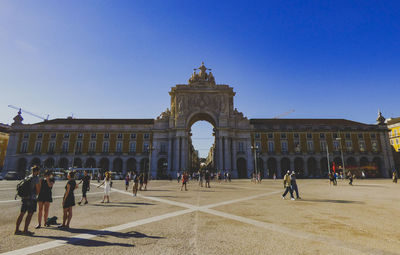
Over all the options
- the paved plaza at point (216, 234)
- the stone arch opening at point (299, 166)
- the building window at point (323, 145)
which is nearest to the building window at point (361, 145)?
the building window at point (323, 145)

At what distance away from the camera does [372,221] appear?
6.34m

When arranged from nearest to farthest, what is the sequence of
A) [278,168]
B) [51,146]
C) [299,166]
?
[278,168]
[51,146]
[299,166]

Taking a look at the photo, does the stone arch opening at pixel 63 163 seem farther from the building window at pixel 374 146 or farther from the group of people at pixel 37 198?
the building window at pixel 374 146

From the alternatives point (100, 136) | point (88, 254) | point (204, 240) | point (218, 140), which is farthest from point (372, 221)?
point (100, 136)

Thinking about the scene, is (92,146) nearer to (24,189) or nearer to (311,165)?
(24,189)

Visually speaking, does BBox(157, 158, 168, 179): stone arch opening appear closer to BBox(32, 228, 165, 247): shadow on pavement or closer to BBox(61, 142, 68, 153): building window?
BBox(61, 142, 68, 153): building window

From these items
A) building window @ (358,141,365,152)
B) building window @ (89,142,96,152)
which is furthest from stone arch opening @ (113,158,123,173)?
building window @ (358,141,365,152)

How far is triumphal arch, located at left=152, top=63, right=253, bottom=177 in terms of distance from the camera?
150 ft

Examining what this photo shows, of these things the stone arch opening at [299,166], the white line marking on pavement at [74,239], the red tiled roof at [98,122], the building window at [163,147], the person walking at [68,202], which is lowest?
the white line marking on pavement at [74,239]

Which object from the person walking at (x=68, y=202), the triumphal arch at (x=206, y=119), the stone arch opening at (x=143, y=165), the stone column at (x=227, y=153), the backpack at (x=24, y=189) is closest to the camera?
the backpack at (x=24, y=189)

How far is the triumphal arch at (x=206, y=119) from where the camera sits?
45.7 metres

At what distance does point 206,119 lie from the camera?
174ft

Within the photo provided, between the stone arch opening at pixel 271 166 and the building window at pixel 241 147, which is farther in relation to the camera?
the stone arch opening at pixel 271 166

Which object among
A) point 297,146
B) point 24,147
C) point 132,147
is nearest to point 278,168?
point 297,146
